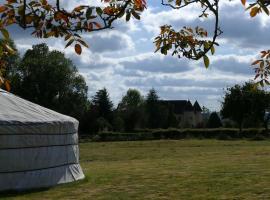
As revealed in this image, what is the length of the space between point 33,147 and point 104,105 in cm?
4578

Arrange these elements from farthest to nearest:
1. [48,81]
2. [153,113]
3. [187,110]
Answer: [187,110]
[153,113]
[48,81]

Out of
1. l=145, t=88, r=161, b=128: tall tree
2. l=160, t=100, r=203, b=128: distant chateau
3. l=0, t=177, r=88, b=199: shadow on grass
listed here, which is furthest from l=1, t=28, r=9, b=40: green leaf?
l=160, t=100, r=203, b=128: distant chateau

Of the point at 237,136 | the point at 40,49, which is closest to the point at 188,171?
the point at 237,136

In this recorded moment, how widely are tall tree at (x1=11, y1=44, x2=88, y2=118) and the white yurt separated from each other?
3894cm

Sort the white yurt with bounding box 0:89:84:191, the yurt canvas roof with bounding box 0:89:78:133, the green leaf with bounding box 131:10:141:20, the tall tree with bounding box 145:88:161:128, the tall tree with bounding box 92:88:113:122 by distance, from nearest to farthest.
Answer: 1. the green leaf with bounding box 131:10:141:20
2. the white yurt with bounding box 0:89:84:191
3. the yurt canvas roof with bounding box 0:89:78:133
4. the tall tree with bounding box 92:88:113:122
5. the tall tree with bounding box 145:88:161:128

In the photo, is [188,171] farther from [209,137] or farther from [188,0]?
[209,137]

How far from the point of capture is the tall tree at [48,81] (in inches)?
1966

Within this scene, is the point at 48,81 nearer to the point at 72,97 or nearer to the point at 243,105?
the point at 72,97

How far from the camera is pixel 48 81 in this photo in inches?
1996

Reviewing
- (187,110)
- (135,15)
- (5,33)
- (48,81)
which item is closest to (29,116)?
(135,15)

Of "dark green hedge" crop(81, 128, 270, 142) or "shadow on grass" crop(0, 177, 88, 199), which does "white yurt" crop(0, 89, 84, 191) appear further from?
"dark green hedge" crop(81, 128, 270, 142)

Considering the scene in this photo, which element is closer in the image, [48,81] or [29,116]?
[29,116]

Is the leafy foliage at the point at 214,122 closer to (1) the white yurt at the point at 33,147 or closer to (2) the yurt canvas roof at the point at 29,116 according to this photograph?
(2) the yurt canvas roof at the point at 29,116

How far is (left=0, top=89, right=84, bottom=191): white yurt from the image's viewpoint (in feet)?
30.7
